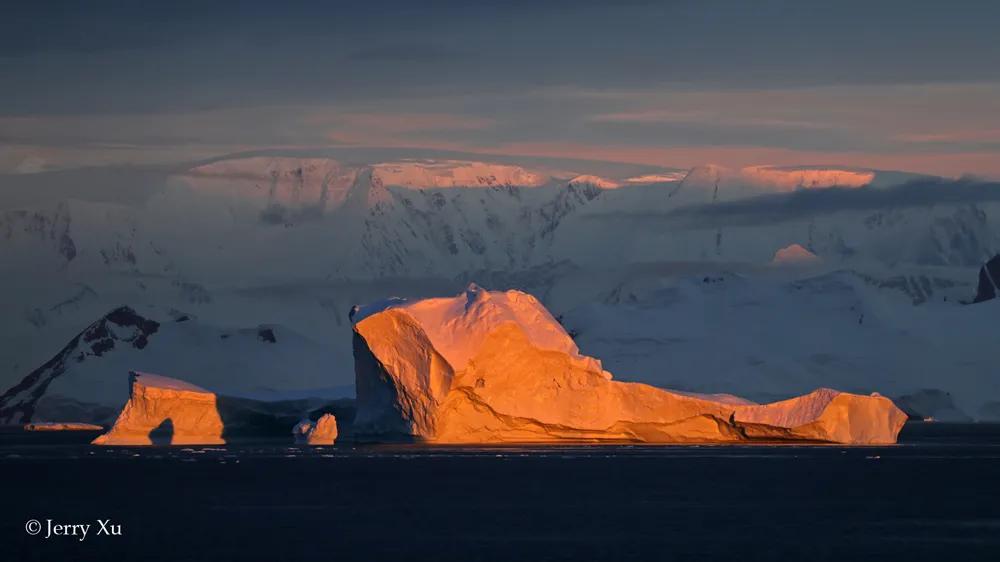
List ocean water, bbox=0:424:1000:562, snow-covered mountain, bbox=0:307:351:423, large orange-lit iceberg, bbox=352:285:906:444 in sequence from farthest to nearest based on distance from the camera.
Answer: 1. snow-covered mountain, bbox=0:307:351:423
2. large orange-lit iceberg, bbox=352:285:906:444
3. ocean water, bbox=0:424:1000:562

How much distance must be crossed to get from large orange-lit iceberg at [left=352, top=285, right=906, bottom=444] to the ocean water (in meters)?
1.43

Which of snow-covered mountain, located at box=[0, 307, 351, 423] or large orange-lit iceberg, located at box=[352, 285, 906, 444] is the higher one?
large orange-lit iceberg, located at box=[352, 285, 906, 444]

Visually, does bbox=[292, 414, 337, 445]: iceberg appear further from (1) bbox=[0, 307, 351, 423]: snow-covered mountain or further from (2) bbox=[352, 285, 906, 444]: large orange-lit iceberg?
(1) bbox=[0, 307, 351, 423]: snow-covered mountain

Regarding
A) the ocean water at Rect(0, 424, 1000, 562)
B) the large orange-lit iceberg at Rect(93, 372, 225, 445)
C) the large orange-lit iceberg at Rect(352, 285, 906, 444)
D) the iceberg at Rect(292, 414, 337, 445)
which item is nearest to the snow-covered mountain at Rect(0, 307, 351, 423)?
the large orange-lit iceberg at Rect(93, 372, 225, 445)

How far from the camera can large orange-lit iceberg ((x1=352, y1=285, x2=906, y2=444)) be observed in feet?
217

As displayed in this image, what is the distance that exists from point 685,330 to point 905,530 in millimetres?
74585

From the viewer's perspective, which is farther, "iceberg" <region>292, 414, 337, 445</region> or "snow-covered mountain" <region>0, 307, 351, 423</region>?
"snow-covered mountain" <region>0, 307, 351, 423</region>

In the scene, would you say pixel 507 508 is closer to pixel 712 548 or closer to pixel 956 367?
pixel 712 548

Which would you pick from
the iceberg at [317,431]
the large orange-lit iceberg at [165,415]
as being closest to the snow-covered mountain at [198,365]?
the large orange-lit iceberg at [165,415]

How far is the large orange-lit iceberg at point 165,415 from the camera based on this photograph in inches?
2948

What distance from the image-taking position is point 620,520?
44.1 metres

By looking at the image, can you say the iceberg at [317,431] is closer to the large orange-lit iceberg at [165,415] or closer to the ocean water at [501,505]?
the ocean water at [501,505]

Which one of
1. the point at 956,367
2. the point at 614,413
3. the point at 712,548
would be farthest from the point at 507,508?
the point at 956,367

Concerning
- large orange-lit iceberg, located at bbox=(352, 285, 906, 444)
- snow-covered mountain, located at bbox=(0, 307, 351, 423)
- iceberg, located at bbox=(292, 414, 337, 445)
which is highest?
large orange-lit iceberg, located at bbox=(352, 285, 906, 444)
